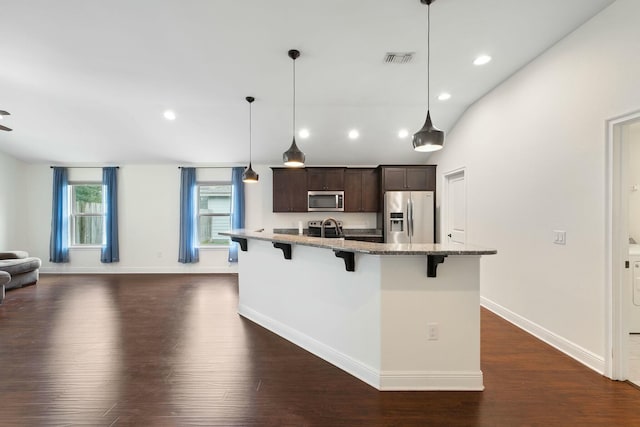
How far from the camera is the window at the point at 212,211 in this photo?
6629 millimetres

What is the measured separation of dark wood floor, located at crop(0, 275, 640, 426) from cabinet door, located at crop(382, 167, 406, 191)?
2.90 m

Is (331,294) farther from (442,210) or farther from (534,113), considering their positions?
(442,210)

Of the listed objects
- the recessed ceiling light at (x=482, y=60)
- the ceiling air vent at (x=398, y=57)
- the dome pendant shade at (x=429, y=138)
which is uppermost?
the ceiling air vent at (x=398, y=57)

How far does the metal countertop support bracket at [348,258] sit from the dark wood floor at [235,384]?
2.89 ft

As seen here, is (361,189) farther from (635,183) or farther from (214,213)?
(635,183)

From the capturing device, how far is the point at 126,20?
102 inches

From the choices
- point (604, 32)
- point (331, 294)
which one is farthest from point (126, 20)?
point (604, 32)

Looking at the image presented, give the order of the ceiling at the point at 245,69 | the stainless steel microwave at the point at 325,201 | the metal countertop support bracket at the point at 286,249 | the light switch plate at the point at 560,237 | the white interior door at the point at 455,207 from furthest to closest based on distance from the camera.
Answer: the stainless steel microwave at the point at 325,201
the white interior door at the point at 455,207
the metal countertop support bracket at the point at 286,249
the light switch plate at the point at 560,237
the ceiling at the point at 245,69

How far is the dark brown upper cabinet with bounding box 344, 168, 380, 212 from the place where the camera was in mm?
6078

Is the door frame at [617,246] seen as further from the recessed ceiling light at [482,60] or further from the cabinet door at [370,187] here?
the cabinet door at [370,187]

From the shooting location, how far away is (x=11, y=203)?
632 centimetres

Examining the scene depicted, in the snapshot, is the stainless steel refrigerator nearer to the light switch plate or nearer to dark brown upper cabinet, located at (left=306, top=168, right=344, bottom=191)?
dark brown upper cabinet, located at (left=306, top=168, right=344, bottom=191)

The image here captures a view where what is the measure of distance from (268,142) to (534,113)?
416 centimetres

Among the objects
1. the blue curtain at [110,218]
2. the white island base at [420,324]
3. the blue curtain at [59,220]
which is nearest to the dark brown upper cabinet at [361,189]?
the white island base at [420,324]
